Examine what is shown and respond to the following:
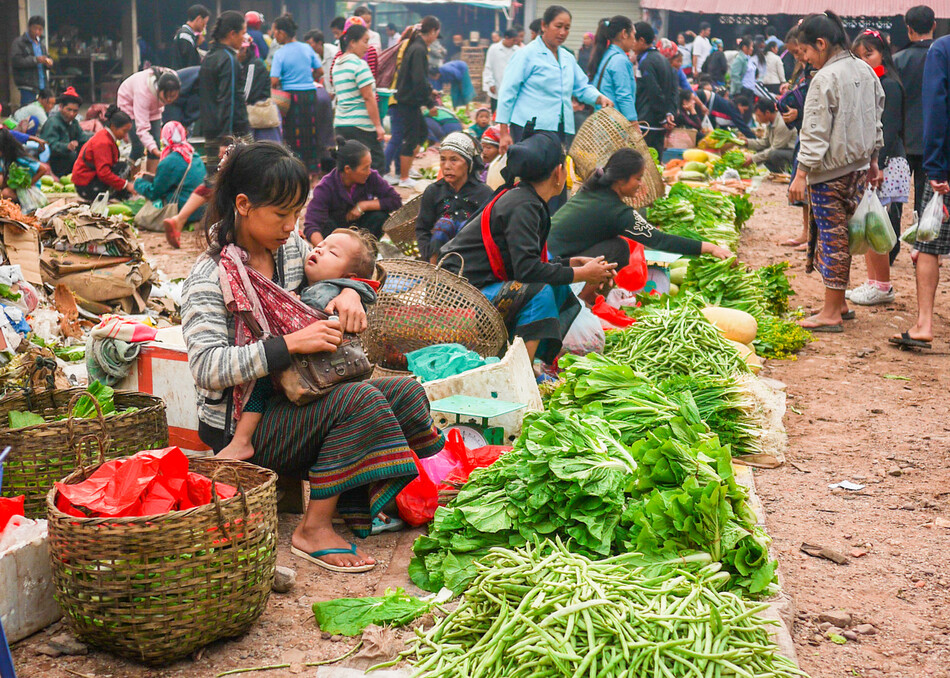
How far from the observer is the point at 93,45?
18.9 meters

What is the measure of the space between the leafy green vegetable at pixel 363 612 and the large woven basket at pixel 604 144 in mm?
5523

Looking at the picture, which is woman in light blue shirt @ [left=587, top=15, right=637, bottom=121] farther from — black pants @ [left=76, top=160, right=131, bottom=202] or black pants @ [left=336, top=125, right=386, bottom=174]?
black pants @ [left=76, top=160, right=131, bottom=202]

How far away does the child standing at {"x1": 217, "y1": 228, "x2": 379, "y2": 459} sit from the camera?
10.2 feet

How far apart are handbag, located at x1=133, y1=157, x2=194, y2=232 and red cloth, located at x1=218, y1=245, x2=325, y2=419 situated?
20.6 feet

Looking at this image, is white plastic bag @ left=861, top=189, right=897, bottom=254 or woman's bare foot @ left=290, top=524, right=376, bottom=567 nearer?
woman's bare foot @ left=290, top=524, right=376, bottom=567

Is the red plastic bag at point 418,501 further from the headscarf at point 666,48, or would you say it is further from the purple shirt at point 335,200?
the headscarf at point 666,48

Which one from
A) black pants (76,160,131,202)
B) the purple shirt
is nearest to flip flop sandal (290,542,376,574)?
the purple shirt

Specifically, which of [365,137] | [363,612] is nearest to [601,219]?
[363,612]

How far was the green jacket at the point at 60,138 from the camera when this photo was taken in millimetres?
10758

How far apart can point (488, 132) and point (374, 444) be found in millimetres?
5867

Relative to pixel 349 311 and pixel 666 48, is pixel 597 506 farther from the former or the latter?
pixel 666 48

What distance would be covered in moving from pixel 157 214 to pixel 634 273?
5074 mm

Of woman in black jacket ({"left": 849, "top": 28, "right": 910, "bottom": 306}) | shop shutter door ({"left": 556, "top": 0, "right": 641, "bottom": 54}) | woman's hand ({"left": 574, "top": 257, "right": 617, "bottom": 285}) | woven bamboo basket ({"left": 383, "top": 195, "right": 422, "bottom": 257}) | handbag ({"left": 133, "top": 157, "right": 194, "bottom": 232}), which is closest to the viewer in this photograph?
woman's hand ({"left": 574, "top": 257, "right": 617, "bottom": 285})

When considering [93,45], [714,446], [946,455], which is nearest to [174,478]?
[714,446]
